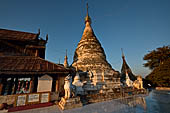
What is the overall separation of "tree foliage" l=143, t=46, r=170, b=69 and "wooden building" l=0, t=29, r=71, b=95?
82.3 feet

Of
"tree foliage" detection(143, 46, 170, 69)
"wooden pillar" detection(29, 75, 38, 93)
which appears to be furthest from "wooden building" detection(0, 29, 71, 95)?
"tree foliage" detection(143, 46, 170, 69)

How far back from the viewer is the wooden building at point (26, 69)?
655 centimetres

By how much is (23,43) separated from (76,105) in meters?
10.7

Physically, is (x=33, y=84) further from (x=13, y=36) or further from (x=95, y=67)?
(x=13, y=36)

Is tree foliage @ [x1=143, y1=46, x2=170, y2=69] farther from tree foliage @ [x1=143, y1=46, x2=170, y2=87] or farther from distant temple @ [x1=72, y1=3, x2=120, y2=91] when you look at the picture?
distant temple @ [x1=72, y1=3, x2=120, y2=91]

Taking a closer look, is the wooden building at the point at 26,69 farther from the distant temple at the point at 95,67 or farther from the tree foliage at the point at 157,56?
the tree foliage at the point at 157,56

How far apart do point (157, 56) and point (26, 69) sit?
1111 inches

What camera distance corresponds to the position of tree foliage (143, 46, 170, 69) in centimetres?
1978

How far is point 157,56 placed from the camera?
20.5 metres

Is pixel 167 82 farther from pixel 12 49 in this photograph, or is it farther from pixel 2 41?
pixel 2 41

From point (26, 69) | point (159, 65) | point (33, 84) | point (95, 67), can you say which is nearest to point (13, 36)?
point (26, 69)

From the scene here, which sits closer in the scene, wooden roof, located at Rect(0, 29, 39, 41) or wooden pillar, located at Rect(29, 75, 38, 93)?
wooden pillar, located at Rect(29, 75, 38, 93)

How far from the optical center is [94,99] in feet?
22.4

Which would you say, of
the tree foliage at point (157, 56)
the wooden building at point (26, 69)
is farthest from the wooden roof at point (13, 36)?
the tree foliage at point (157, 56)
